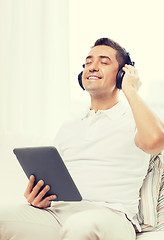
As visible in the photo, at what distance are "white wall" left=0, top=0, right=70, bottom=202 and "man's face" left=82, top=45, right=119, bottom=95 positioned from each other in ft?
3.00

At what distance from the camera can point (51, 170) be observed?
1416 mm

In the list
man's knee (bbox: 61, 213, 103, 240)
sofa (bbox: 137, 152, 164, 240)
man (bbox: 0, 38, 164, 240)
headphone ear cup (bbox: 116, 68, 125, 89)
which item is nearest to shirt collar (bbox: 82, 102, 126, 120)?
man (bbox: 0, 38, 164, 240)

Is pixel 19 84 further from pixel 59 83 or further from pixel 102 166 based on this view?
pixel 102 166

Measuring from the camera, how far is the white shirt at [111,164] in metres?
1.59

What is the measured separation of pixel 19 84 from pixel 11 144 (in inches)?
28.9

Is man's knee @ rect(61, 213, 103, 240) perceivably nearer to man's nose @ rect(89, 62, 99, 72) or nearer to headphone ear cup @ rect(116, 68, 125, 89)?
headphone ear cup @ rect(116, 68, 125, 89)

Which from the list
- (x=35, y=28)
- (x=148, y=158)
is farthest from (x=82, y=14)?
(x=148, y=158)

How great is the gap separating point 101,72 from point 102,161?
41 centimetres

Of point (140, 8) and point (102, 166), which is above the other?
point (140, 8)

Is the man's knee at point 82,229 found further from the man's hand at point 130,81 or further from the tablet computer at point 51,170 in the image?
the man's hand at point 130,81

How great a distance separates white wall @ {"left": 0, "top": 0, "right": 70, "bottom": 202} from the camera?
9.07ft

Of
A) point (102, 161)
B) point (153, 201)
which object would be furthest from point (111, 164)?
point (153, 201)

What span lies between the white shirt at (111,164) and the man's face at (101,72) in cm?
13

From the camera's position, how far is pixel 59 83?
276cm
